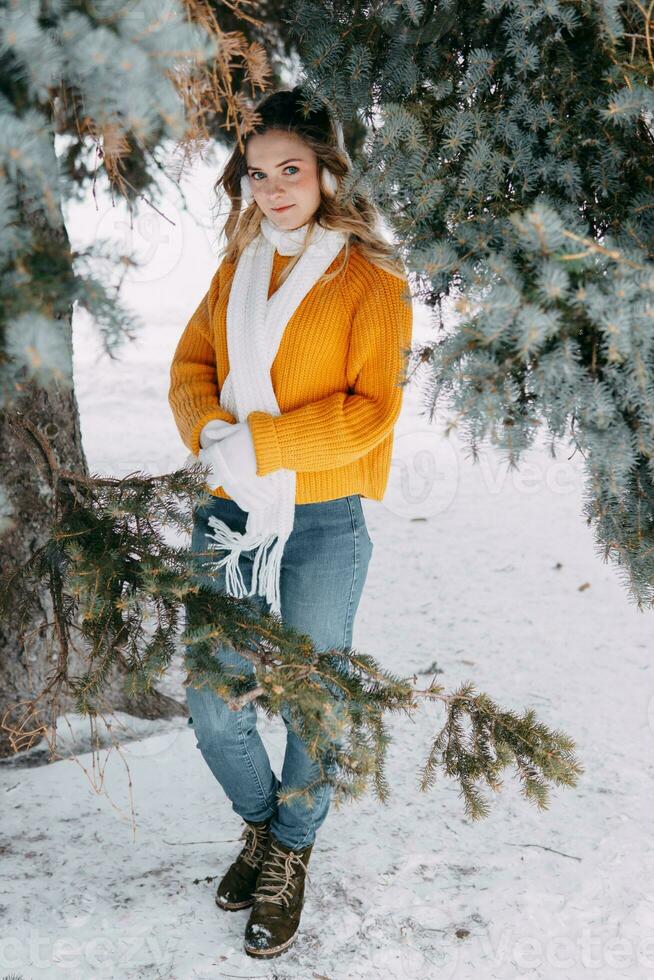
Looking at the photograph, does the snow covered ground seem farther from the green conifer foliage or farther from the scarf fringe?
the scarf fringe

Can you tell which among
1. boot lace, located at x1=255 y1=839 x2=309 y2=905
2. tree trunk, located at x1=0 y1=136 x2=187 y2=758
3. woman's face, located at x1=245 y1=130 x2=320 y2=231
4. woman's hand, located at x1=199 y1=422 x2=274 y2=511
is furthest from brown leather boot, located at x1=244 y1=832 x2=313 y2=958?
woman's face, located at x1=245 y1=130 x2=320 y2=231

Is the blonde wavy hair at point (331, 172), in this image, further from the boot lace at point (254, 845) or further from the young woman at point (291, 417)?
the boot lace at point (254, 845)

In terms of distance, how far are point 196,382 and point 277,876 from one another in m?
1.26

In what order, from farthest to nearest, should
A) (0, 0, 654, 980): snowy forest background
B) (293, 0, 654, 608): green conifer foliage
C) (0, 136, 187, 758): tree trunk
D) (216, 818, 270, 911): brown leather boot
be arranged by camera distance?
(0, 136, 187, 758): tree trunk
(216, 818, 270, 911): brown leather boot
(293, 0, 654, 608): green conifer foliage
(0, 0, 654, 980): snowy forest background

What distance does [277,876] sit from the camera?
2117mm

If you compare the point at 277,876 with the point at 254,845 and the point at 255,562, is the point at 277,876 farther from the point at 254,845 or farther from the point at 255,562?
the point at 255,562

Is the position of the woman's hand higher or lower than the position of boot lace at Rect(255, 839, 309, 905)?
higher

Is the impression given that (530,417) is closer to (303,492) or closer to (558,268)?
(558,268)

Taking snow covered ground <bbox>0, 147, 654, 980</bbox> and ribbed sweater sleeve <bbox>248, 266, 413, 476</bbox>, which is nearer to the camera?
ribbed sweater sleeve <bbox>248, 266, 413, 476</bbox>

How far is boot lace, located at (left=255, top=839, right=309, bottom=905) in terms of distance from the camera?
211 centimetres

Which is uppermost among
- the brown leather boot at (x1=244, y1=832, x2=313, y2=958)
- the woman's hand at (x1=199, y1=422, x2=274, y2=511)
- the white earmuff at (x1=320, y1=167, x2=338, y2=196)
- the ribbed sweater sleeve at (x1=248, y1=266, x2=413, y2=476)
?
the white earmuff at (x1=320, y1=167, x2=338, y2=196)

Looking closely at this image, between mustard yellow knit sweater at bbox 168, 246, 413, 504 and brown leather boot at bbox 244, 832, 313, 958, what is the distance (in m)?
0.91

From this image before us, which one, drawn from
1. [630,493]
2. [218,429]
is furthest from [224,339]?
[630,493]

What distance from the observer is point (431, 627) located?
151 inches
